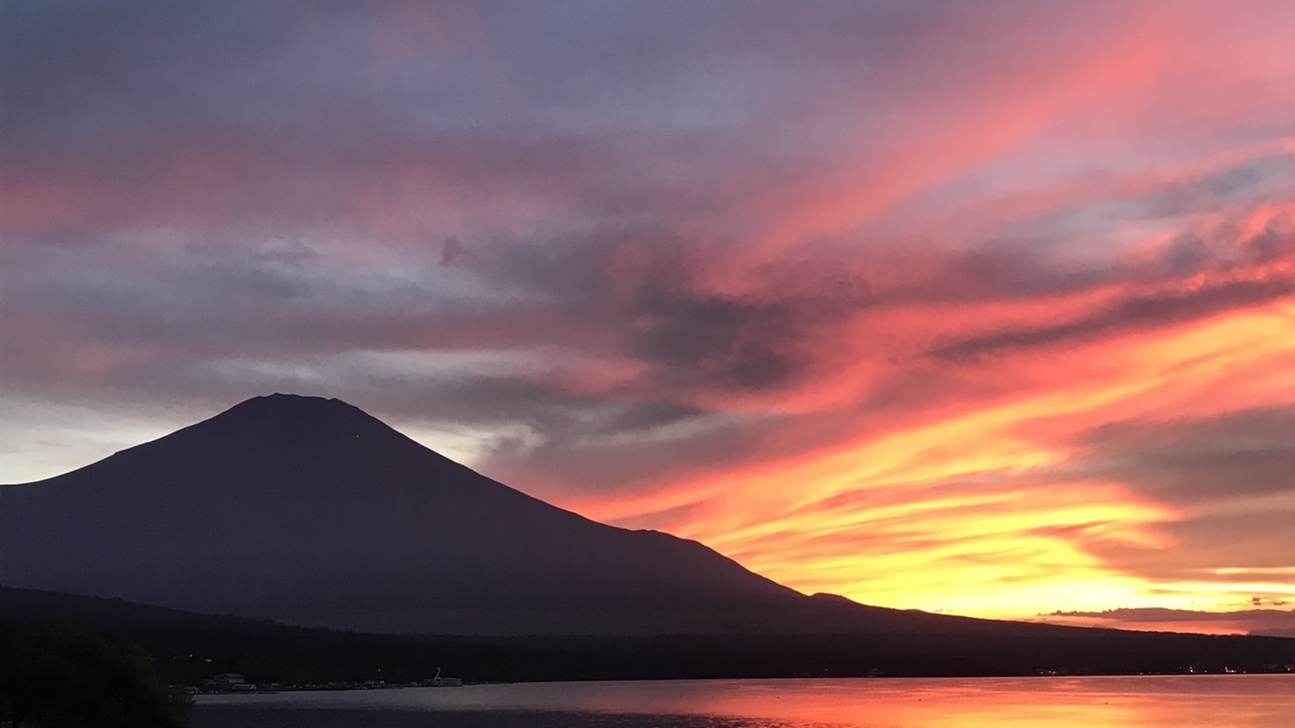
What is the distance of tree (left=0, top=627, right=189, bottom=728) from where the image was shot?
44.1m

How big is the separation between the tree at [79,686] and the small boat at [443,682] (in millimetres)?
123009

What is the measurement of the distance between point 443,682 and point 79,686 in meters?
129

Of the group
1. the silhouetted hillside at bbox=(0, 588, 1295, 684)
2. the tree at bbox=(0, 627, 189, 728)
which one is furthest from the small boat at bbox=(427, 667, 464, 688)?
the tree at bbox=(0, 627, 189, 728)

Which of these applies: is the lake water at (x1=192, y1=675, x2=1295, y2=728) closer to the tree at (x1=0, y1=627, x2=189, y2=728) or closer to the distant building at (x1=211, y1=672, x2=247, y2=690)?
the distant building at (x1=211, y1=672, x2=247, y2=690)

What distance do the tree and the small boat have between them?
123 metres

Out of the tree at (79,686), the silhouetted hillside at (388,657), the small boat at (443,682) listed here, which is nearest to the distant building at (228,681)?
the silhouetted hillside at (388,657)

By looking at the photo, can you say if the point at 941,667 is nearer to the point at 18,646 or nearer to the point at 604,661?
the point at 604,661

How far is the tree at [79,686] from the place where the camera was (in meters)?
44.1

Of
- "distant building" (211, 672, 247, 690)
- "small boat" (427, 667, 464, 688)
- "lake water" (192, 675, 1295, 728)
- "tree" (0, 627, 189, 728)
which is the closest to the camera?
"tree" (0, 627, 189, 728)

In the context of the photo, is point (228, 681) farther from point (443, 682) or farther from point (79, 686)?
point (79, 686)

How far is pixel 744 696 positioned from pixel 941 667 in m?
66.9

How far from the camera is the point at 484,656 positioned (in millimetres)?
188250

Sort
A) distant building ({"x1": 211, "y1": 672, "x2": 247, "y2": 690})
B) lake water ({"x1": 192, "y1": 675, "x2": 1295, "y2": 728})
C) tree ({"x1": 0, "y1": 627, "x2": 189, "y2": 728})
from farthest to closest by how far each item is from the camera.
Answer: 1. distant building ({"x1": 211, "y1": 672, "x2": 247, "y2": 690})
2. lake water ({"x1": 192, "y1": 675, "x2": 1295, "y2": 728})
3. tree ({"x1": 0, "y1": 627, "x2": 189, "y2": 728})

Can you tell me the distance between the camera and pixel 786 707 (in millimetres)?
111688
